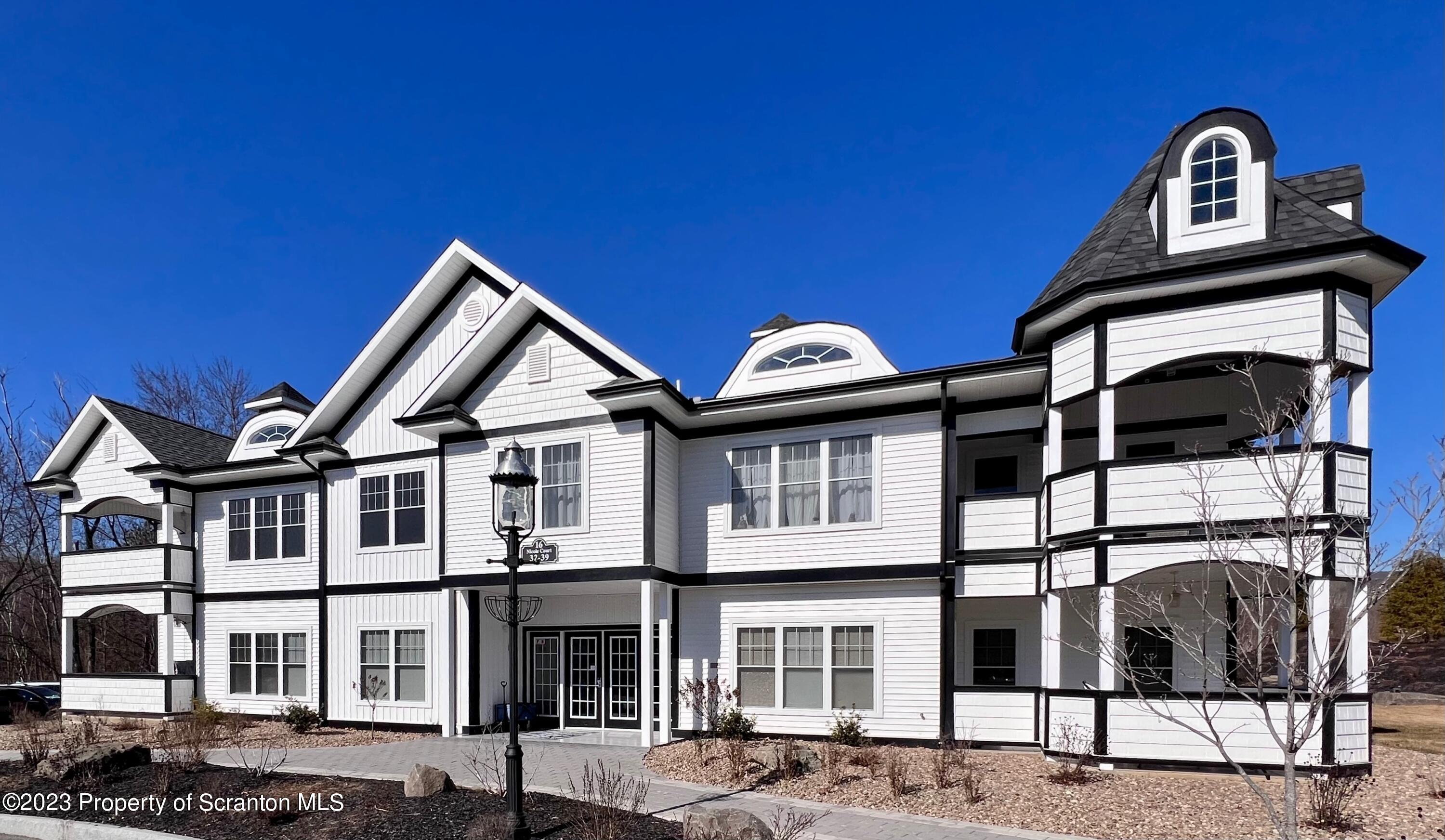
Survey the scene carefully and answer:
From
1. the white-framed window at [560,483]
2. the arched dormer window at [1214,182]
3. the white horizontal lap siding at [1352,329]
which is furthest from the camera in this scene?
the white-framed window at [560,483]

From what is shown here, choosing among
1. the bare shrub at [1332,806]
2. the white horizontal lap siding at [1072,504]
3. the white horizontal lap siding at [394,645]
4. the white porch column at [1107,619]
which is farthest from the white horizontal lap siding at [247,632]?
the bare shrub at [1332,806]

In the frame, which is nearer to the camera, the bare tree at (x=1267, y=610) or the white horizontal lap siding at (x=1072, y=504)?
the bare tree at (x=1267, y=610)

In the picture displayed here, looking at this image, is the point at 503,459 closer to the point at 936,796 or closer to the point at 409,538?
the point at 936,796

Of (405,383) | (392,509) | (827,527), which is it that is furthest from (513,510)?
(405,383)

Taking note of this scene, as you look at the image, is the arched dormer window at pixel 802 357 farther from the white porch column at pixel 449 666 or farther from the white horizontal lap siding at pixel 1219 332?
the white porch column at pixel 449 666

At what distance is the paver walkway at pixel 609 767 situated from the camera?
28.8 feet

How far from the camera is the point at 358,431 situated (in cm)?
1814

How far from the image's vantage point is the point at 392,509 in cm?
1755

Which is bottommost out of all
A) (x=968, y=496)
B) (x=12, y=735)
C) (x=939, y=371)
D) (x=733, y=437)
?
(x=12, y=735)

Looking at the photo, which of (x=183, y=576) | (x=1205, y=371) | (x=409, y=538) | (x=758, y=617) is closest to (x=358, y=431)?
(x=409, y=538)

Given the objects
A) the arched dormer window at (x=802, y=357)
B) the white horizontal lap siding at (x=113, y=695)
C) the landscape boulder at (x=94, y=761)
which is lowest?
the white horizontal lap siding at (x=113, y=695)

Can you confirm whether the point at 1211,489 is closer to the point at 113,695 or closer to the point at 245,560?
the point at 245,560

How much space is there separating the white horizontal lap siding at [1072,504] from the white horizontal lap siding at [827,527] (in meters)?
1.93

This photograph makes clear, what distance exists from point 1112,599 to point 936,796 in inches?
147
